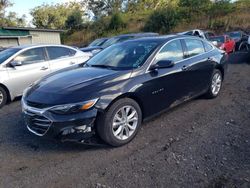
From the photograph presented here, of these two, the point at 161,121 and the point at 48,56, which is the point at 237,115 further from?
the point at 48,56

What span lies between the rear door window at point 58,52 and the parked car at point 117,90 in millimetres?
2956

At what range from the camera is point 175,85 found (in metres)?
5.12

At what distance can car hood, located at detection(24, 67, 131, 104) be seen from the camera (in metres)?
3.96

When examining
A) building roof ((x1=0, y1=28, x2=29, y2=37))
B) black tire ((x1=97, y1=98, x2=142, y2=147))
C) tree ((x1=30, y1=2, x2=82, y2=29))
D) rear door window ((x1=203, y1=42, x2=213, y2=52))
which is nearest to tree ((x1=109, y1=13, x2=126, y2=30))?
building roof ((x1=0, y1=28, x2=29, y2=37))

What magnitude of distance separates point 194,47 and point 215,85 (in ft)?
3.80

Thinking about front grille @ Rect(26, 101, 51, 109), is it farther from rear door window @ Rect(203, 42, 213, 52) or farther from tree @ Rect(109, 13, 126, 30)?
tree @ Rect(109, 13, 126, 30)

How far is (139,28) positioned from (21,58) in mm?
31603

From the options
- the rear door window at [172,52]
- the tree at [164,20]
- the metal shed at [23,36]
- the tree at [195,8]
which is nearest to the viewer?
the rear door window at [172,52]

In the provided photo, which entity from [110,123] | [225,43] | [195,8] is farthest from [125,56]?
[195,8]

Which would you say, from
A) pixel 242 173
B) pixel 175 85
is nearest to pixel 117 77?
pixel 175 85

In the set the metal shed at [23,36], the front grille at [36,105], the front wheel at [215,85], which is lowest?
the metal shed at [23,36]

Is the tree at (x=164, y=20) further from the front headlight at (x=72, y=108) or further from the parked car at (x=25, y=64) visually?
the front headlight at (x=72, y=108)

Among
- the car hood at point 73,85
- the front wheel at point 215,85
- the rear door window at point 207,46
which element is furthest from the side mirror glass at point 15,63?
the front wheel at point 215,85

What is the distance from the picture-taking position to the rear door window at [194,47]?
224 inches
